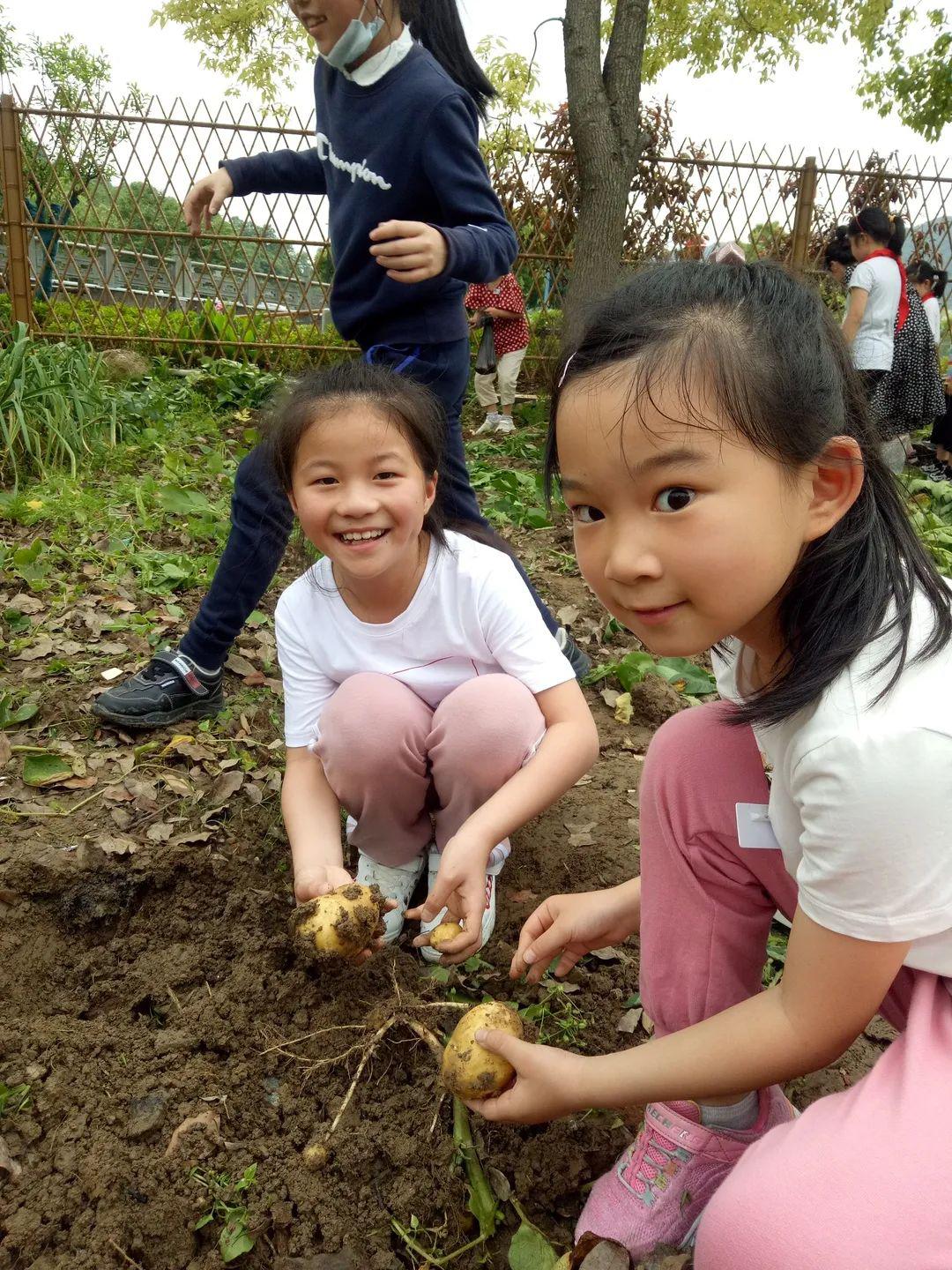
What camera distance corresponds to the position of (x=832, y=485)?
1.07m

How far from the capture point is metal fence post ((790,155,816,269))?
25.0 ft

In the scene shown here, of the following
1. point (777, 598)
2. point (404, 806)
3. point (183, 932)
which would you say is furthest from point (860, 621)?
point (183, 932)

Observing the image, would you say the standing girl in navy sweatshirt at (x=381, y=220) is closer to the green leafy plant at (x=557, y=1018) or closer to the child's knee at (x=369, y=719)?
the child's knee at (x=369, y=719)

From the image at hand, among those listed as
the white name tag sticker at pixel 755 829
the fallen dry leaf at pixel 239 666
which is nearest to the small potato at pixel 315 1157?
the white name tag sticker at pixel 755 829

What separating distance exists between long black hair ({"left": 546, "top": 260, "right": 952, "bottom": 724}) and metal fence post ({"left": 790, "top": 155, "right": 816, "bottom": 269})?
7.31 metres

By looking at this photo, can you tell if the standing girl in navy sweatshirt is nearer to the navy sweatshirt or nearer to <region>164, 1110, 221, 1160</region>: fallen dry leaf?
the navy sweatshirt

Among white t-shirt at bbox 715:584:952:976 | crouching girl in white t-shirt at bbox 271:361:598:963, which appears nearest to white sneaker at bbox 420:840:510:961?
crouching girl in white t-shirt at bbox 271:361:598:963

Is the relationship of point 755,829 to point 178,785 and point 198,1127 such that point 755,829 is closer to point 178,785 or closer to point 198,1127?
point 198,1127

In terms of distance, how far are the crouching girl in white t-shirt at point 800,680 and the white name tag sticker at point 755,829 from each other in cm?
13

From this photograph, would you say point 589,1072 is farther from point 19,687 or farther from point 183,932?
point 19,687

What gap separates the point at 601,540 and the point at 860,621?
0.31 metres

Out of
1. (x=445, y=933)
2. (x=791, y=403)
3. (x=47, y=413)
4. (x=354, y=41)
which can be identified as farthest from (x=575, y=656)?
(x=47, y=413)

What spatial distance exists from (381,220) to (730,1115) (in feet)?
6.81

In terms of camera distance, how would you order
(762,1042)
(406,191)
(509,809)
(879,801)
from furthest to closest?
(406,191)
(509,809)
(762,1042)
(879,801)
